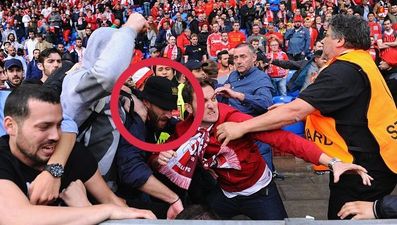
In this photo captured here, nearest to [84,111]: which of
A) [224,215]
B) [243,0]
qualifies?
[224,215]

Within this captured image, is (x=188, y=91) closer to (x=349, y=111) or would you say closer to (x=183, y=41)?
(x=349, y=111)

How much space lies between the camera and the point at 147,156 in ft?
9.67

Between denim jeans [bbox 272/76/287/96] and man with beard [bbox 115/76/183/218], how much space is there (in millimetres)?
6216

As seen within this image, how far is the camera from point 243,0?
787 inches

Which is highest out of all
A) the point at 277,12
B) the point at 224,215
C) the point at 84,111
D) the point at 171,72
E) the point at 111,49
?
the point at 111,49

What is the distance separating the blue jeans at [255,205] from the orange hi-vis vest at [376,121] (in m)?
0.61

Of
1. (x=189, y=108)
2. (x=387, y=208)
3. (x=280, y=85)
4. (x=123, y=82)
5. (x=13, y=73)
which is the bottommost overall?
(x=280, y=85)

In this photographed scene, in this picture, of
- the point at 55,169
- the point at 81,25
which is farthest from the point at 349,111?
the point at 81,25

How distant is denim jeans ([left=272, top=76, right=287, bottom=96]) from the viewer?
29.6ft

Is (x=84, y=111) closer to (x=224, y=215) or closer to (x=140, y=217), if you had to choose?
(x=140, y=217)

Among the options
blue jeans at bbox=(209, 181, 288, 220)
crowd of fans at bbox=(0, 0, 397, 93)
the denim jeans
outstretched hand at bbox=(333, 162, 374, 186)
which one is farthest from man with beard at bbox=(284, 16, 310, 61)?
outstretched hand at bbox=(333, 162, 374, 186)

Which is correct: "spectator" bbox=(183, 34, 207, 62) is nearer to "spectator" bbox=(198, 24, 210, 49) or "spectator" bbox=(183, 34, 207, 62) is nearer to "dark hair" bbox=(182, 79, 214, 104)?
"spectator" bbox=(198, 24, 210, 49)

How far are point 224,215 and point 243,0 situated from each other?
695 inches

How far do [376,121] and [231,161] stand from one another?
0.88m
